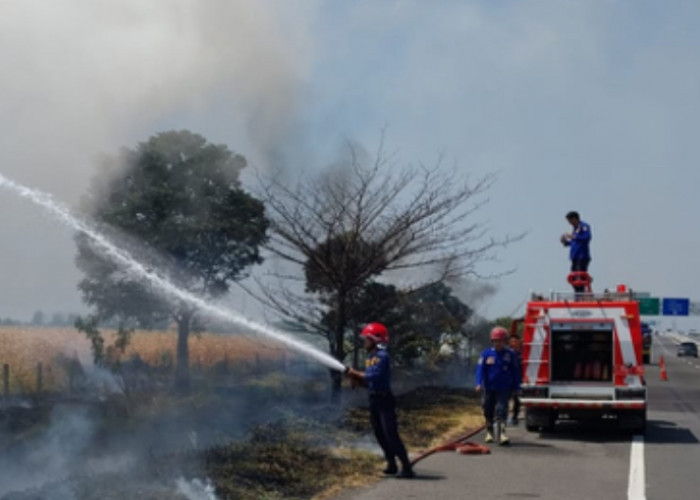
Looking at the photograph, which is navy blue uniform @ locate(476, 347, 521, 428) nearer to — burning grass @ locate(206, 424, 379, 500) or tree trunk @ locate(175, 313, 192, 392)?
burning grass @ locate(206, 424, 379, 500)

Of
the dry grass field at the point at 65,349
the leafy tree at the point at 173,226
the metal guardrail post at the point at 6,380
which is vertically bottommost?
the metal guardrail post at the point at 6,380

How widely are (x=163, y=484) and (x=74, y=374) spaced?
256 inches

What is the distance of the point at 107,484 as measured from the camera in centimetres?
946

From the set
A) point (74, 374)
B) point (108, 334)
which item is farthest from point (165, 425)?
point (108, 334)

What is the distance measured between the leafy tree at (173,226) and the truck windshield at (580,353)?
18.1 feet

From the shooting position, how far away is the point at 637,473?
1304cm

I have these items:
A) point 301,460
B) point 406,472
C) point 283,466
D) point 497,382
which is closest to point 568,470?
point 406,472

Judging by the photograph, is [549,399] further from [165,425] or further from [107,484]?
[107,484]

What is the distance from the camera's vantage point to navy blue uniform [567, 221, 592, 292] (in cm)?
1886

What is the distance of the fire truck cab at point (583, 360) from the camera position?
1722cm

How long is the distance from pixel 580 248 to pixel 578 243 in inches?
4.4

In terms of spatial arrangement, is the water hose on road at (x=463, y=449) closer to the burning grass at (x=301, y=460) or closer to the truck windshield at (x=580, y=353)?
the burning grass at (x=301, y=460)

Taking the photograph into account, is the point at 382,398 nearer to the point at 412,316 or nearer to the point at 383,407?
the point at 383,407

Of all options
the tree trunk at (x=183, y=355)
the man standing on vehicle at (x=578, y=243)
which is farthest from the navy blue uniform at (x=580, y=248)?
the tree trunk at (x=183, y=355)
